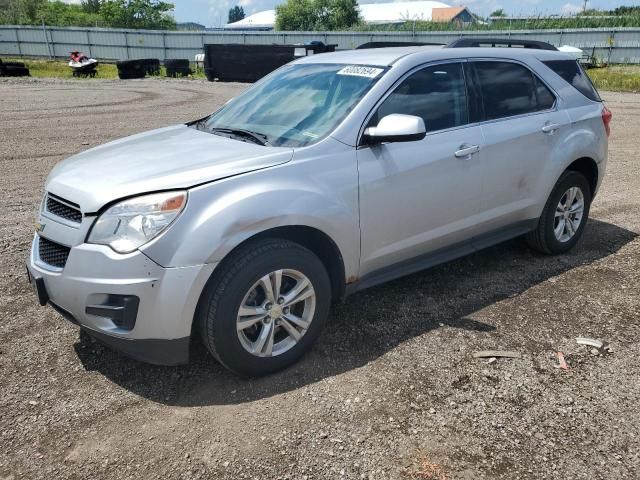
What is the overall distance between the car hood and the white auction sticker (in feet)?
2.86

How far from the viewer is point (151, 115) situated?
44.1ft

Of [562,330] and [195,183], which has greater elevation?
[195,183]

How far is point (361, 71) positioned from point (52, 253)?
2216mm

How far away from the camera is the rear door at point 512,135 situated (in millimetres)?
4117

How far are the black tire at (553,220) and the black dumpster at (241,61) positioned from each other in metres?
21.8

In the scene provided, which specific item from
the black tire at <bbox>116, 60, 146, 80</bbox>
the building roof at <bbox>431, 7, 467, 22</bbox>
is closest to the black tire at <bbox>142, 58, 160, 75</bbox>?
the black tire at <bbox>116, 60, 146, 80</bbox>

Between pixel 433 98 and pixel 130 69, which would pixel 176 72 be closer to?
pixel 130 69

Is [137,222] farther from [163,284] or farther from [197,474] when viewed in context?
[197,474]

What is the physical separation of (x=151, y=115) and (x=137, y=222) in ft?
37.9

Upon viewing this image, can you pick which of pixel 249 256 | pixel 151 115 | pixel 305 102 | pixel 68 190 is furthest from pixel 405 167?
pixel 151 115

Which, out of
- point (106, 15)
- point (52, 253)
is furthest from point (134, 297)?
point (106, 15)

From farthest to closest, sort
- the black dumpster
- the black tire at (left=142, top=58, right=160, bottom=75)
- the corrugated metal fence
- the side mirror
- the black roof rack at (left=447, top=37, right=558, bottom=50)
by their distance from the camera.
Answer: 1. the corrugated metal fence
2. the black tire at (left=142, top=58, right=160, bottom=75)
3. the black dumpster
4. the black roof rack at (left=447, top=37, right=558, bottom=50)
5. the side mirror

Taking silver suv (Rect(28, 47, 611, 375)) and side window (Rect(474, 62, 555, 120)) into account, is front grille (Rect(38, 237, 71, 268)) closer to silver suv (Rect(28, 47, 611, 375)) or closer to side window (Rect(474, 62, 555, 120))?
silver suv (Rect(28, 47, 611, 375))

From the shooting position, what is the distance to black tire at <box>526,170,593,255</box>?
4766 mm
